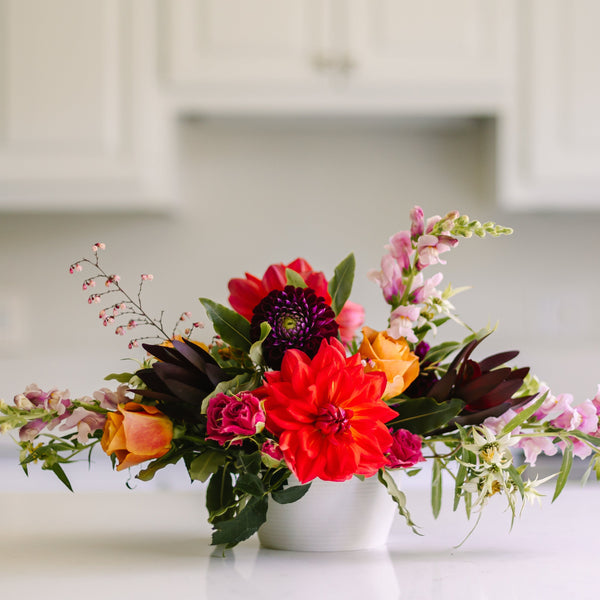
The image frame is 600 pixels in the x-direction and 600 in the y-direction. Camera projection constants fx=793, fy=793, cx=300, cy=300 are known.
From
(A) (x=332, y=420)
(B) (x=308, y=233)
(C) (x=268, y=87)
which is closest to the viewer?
(A) (x=332, y=420)

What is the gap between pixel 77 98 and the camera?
6.63 feet

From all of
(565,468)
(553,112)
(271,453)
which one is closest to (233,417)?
(271,453)

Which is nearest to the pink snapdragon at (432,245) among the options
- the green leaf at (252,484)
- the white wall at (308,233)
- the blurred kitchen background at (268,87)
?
the green leaf at (252,484)

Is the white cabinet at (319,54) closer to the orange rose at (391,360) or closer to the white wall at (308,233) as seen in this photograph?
the white wall at (308,233)

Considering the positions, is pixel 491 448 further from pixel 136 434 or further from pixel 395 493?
pixel 136 434

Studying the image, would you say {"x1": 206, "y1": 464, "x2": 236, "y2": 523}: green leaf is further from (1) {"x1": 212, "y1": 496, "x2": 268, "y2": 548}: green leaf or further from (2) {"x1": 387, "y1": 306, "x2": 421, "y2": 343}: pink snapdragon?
(2) {"x1": 387, "y1": 306, "x2": 421, "y2": 343}: pink snapdragon

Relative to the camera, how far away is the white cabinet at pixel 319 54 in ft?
6.58

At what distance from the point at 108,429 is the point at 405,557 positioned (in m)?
0.25

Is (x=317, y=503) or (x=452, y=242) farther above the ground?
(x=452, y=242)

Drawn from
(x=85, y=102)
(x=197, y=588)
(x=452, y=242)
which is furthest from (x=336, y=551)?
(x=85, y=102)

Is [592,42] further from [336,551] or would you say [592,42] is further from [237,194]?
[336,551]

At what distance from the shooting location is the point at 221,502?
1.98 ft

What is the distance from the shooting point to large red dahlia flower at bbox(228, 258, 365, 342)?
67 cm

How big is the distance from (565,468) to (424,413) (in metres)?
0.12
